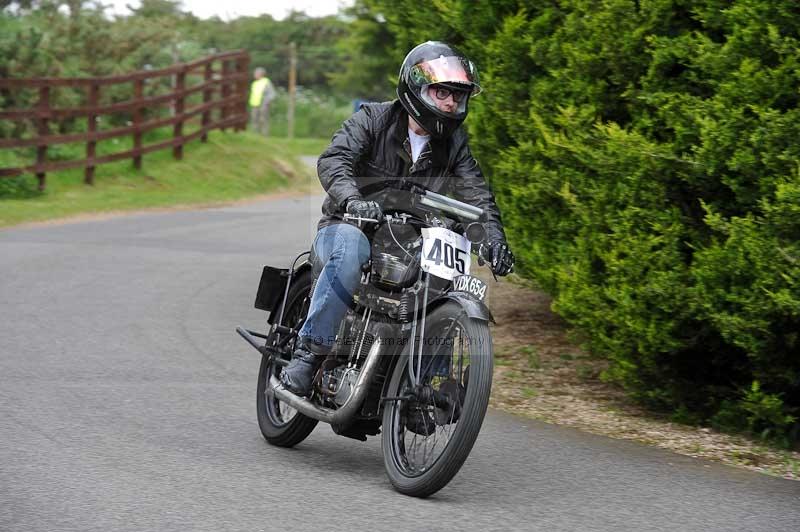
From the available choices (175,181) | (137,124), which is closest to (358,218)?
(175,181)

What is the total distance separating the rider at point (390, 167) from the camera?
6.09 meters

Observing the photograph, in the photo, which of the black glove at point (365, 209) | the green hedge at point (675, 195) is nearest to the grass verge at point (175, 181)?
the green hedge at point (675, 195)

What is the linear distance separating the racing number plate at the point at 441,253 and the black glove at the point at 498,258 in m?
0.15

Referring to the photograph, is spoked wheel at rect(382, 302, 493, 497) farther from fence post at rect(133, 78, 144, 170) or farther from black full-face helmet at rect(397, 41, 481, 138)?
fence post at rect(133, 78, 144, 170)

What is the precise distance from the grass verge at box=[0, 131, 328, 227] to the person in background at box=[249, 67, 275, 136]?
3.88 m

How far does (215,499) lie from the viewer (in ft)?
17.8

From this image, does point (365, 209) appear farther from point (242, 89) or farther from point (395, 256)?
point (242, 89)

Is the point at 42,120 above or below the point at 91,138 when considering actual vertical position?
above

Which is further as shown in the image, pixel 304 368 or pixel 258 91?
pixel 258 91

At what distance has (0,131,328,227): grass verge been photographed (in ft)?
64.1

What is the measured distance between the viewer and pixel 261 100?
32.8m

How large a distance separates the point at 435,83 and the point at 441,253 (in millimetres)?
871

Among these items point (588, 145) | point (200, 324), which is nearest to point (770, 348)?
point (588, 145)

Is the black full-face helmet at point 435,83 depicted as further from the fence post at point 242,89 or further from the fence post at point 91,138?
the fence post at point 242,89
